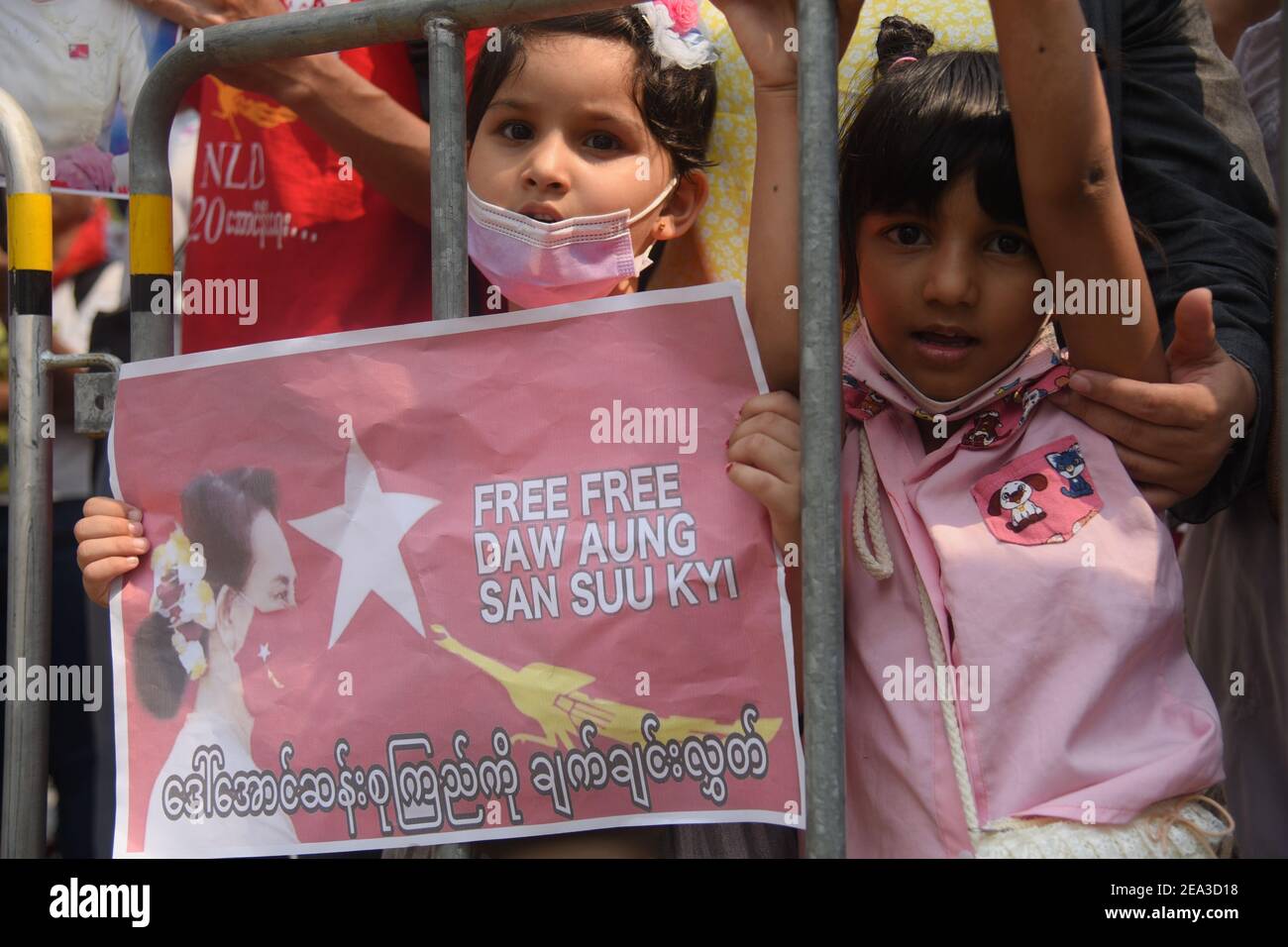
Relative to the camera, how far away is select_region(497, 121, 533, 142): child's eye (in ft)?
6.97

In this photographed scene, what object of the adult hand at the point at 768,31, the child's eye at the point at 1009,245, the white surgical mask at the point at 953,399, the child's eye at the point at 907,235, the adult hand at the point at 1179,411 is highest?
the adult hand at the point at 768,31

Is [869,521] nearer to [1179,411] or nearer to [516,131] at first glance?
[1179,411]

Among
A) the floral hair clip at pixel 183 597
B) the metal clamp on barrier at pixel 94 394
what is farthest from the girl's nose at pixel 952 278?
the metal clamp on barrier at pixel 94 394

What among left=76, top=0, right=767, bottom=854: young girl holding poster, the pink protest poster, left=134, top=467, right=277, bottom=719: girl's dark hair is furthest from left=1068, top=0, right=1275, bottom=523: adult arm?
left=134, top=467, right=277, bottom=719: girl's dark hair

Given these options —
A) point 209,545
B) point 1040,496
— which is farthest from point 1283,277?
point 209,545

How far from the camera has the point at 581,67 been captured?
2.12m

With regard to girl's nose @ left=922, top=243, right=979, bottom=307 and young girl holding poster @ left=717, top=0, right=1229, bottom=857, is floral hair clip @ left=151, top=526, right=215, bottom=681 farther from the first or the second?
girl's nose @ left=922, top=243, right=979, bottom=307

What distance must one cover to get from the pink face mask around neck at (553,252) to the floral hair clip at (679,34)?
0.27m

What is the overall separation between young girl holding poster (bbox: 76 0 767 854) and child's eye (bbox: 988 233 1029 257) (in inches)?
20.9

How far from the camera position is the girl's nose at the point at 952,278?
5.64 feet

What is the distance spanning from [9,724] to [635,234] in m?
1.14

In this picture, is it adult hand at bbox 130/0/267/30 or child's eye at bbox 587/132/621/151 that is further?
adult hand at bbox 130/0/267/30

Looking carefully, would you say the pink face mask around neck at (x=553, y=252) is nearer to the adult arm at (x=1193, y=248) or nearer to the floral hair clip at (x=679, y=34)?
the floral hair clip at (x=679, y=34)

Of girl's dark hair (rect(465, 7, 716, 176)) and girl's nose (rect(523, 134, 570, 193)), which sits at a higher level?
girl's dark hair (rect(465, 7, 716, 176))
